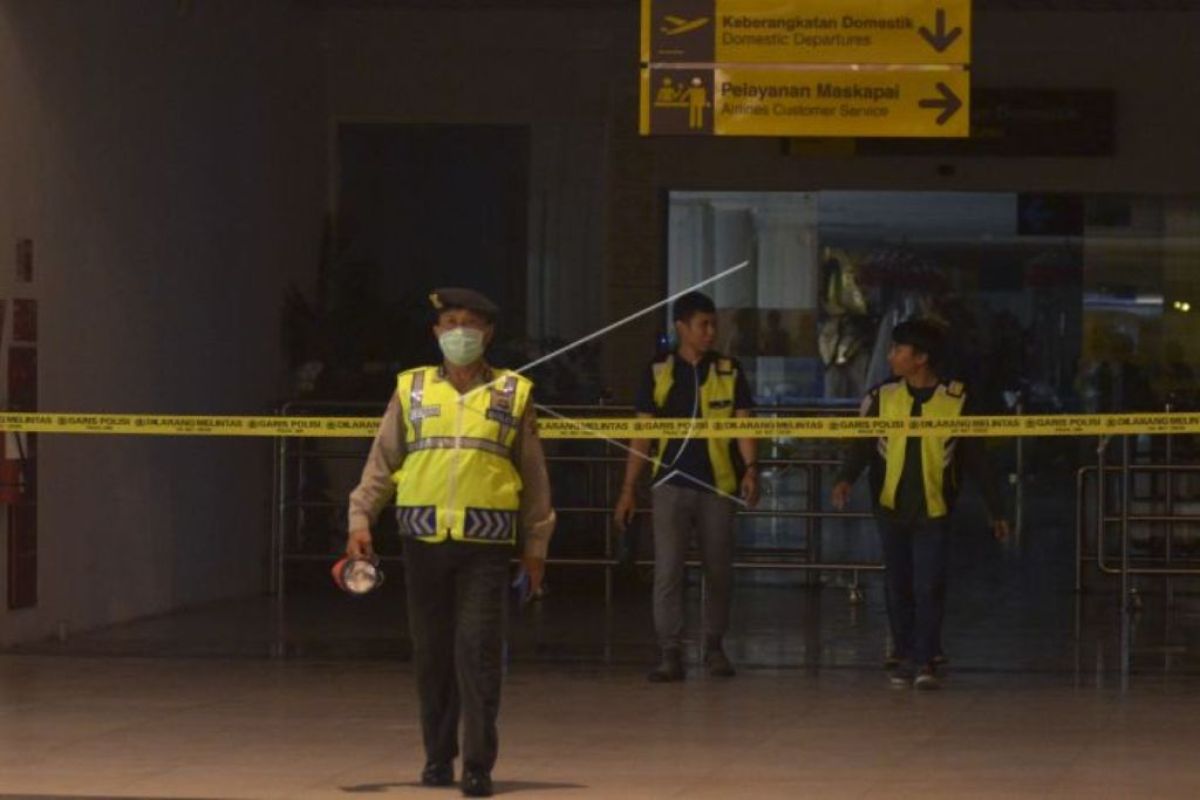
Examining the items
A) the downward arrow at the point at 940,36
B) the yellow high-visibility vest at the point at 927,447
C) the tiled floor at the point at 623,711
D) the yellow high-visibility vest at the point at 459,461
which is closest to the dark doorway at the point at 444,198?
the tiled floor at the point at 623,711

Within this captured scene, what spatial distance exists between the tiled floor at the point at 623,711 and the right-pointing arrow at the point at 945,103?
283 centimetres

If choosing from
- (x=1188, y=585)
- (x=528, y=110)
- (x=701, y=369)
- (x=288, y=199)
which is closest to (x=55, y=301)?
(x=701, y=369)

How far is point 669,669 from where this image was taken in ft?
43.4

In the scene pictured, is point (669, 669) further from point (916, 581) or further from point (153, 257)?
point (153, 257)

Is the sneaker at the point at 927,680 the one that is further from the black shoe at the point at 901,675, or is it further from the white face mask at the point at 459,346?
the white face mask at the point at 459,346

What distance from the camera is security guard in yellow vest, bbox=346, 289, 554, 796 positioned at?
9.66m

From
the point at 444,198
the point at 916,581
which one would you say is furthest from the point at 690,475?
the point at 444,198

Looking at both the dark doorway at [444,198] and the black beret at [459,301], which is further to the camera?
the dark doorway at [444,198]

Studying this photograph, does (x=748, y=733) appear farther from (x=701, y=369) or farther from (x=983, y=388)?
(x=983, y=388)

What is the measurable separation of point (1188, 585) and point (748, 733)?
27.4 feet

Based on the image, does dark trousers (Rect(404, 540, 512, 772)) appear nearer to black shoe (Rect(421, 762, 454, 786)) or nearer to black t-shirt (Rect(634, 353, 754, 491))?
black shoe (Rect(421, 762, 454, 786))

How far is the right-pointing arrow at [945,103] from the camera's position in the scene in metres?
13.8

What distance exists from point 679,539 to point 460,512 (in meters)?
3.67

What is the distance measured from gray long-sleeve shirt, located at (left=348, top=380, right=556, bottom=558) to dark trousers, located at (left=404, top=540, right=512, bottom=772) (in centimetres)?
13
